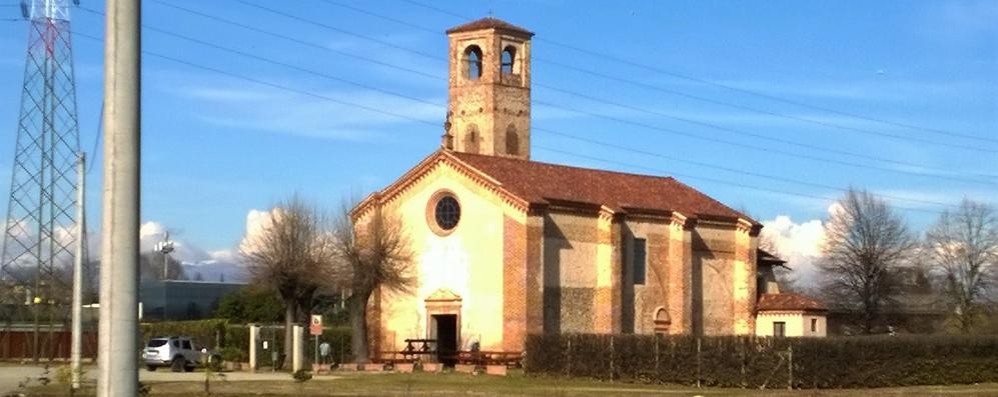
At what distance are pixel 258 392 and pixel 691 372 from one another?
1987cm

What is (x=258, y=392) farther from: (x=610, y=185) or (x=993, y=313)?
(x=993, y=313)

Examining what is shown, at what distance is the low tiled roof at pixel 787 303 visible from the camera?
2825 inches

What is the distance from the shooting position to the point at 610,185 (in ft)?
234

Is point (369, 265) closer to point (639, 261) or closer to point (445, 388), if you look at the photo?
point (639, 261)

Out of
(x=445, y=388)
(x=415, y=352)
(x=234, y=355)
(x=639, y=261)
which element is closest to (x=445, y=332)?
(x=415, y=352)

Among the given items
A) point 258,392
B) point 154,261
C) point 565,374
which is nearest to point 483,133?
point 565,374

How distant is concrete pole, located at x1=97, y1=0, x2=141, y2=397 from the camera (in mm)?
6086

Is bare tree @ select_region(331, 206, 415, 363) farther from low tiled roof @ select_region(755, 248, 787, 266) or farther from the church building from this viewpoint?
low tiled roof @ select_region(755, 248, 787, 266)

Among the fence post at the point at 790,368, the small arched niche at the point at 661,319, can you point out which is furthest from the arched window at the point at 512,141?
the fence post at the point at 790,368

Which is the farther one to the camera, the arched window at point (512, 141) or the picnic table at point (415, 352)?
the arched window at point (512, 141)

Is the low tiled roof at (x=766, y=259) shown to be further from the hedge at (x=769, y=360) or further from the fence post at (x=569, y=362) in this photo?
the fence post at (x=569, y=362)

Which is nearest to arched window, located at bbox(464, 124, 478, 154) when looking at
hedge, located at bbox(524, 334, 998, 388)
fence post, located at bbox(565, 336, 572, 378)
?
hedge, located at bbox(524, 334, 998, 388)

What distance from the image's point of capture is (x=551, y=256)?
212 feet

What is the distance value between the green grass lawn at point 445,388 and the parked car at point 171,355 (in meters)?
12.2
